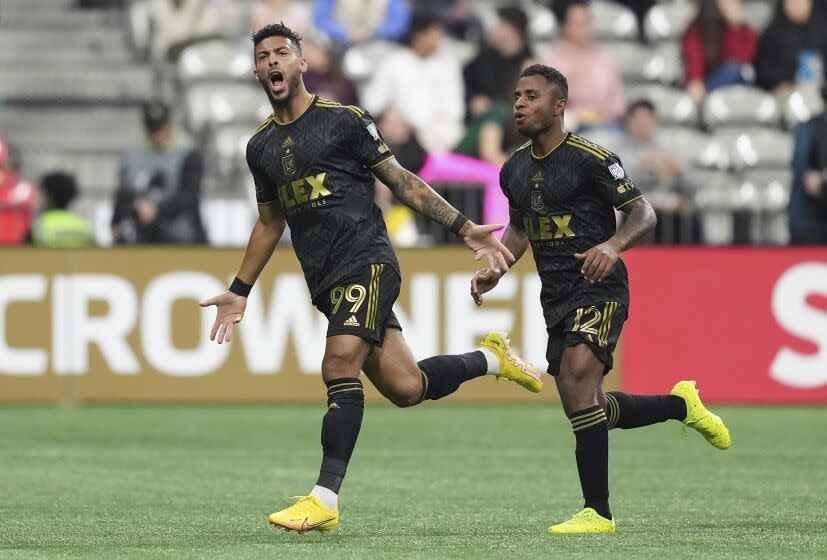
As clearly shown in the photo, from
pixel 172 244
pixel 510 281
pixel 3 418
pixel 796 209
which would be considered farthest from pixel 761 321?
pixel 3 418

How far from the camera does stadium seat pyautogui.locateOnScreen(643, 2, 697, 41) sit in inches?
795

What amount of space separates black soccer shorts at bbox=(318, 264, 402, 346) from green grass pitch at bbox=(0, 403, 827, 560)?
86 centimetres

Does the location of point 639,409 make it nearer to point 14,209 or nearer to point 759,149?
point 14,209

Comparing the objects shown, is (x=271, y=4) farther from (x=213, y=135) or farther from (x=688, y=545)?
(x=688, y=545)

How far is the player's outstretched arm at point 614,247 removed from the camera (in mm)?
7590

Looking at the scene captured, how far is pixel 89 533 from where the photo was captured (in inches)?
300

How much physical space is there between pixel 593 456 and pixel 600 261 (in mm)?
851

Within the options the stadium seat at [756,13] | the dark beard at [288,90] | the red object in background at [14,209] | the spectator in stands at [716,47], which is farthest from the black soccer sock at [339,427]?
the stadium seat at [756,13]

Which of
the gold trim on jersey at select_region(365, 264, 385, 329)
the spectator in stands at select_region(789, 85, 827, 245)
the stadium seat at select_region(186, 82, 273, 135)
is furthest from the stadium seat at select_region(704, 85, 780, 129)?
the gold trim on jersey at select_region(365, 264, 385, 329)

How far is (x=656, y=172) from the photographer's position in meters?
17.0

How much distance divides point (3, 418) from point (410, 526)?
23.5ft

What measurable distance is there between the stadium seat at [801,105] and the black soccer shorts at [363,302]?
11.9 meters

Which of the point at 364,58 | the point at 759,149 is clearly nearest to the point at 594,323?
the point at 759,149

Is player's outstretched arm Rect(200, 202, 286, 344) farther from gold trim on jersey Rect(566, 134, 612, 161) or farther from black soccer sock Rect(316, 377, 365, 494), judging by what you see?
gold trim on jersey Rect(566, 134, 612, 161)
